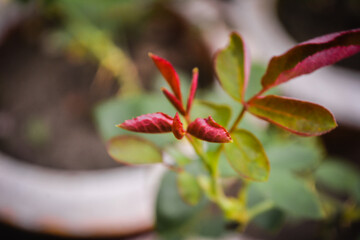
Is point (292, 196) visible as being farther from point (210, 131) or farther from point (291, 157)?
point (210, 131)

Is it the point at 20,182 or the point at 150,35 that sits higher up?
the point at 150,35

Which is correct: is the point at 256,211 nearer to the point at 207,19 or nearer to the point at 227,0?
the point at 207,19

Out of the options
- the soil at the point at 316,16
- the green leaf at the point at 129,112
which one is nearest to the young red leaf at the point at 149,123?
the green leaf at the point at 129,112

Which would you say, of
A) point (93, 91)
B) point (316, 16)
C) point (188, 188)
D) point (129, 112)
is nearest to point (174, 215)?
point (188, 188)

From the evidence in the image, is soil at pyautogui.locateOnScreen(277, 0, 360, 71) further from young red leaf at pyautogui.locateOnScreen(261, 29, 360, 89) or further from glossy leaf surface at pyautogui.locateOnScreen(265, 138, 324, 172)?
young red leaf at pyautogui.locateOnScreen(261, 29, 360, 89)

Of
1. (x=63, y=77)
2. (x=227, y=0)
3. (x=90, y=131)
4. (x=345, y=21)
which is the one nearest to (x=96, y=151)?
(x=90, y=131)

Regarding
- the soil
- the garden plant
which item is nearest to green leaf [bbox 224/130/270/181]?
the garden plant

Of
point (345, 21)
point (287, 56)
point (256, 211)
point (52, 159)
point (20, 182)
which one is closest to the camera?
point (287, 56)
